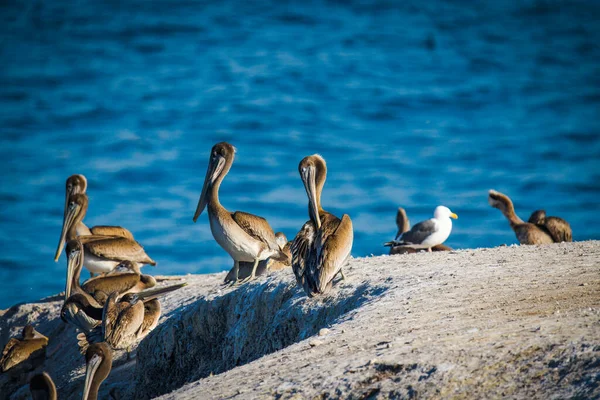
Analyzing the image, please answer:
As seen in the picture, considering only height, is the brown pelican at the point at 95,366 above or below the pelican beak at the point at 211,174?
below

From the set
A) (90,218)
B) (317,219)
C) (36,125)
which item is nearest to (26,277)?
(90,218)

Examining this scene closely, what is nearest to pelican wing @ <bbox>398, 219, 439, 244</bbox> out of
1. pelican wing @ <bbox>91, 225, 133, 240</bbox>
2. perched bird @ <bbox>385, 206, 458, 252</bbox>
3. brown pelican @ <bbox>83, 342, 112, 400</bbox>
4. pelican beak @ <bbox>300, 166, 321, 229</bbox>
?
perched bird @ <bbox>385, 206, 458, 252</bbox>

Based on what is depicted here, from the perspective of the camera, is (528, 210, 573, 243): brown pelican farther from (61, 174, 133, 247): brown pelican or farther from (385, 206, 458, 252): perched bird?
(61, 174, 133, 247): brown pelican

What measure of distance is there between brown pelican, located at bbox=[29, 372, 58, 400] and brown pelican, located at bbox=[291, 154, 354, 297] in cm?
186

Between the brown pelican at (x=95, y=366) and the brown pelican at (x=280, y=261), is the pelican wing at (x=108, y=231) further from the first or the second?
the brown pelican at (x=95, y=366)

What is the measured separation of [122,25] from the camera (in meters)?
36.1

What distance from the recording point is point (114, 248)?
991 cm

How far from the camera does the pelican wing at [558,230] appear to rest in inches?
433

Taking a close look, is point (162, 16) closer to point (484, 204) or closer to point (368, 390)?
point (484, 204)

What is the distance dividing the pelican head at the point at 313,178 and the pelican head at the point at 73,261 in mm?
3289

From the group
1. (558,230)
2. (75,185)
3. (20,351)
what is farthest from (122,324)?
(558,230)

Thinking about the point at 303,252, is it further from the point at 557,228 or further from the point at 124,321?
the point at 557,228

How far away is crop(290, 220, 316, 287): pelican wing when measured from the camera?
6547 mm

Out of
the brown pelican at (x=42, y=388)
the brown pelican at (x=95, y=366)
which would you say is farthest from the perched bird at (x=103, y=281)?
the brown pelican at (x=42, y=388)
